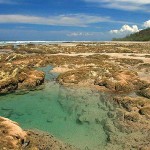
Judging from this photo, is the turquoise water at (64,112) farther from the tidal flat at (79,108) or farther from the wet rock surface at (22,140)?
the wet rock surface at (22,140)

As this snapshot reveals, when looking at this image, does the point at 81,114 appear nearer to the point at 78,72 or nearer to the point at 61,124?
the point at 61,124

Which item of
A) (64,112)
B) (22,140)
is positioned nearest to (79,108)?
(64,112)

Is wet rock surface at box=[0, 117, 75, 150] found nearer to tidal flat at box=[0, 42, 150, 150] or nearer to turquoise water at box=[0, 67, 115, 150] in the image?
tidal flat at box=[0, 42, 150, 150]

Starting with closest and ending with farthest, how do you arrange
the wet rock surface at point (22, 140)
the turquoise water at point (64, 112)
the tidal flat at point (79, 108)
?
1. the wet rock surface at point (22, 140)
2. the tidal flat at point (79, 108)
3. the turquoise water at point (64, 112)

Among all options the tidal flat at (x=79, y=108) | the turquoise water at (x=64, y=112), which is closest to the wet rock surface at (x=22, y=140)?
the tidal flat at (x=79, y=108)

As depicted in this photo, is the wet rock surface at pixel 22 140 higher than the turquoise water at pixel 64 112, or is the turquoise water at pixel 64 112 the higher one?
the wet rock surface at pixel 22 140

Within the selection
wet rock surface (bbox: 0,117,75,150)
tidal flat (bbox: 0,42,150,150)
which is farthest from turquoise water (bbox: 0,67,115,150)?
wet rock surface (bbox: 0,117,75,150)

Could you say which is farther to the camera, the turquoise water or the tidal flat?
the turquoise water

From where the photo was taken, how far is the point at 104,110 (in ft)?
92.8

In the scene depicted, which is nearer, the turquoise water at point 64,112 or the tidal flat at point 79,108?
the tidal flat at point 79,108

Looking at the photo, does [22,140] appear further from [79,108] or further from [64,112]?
[79,108]

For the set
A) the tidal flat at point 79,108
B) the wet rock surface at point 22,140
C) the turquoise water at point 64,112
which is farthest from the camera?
the turquoise water at point 64,112

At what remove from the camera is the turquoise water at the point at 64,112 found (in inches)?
874

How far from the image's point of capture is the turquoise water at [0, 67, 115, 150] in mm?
22188
